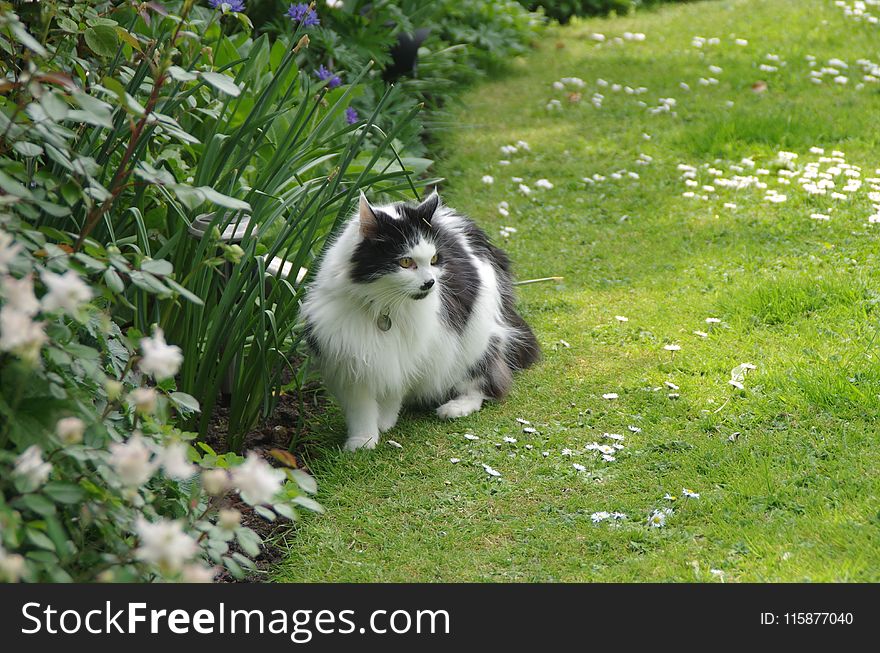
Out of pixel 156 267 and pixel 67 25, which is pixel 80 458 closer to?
pixel 156 267

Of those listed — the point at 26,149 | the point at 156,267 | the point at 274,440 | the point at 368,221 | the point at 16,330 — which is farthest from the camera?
the point at 274,440

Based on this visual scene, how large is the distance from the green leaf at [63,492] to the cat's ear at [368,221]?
1.55 m

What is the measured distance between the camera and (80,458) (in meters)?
1.71

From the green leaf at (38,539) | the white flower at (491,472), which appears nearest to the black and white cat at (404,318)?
the white flower at (491,472)

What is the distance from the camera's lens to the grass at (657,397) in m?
2.69

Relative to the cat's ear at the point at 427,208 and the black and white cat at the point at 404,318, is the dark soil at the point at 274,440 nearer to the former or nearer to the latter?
the black and white cat at the point at 404,318

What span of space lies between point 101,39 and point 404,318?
49.7 inches

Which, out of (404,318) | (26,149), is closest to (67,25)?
(26,149)

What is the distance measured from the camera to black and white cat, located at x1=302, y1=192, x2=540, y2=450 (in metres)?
3.12

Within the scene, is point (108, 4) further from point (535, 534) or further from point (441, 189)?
point (441, 189)

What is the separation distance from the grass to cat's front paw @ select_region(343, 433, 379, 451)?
0.18 feet

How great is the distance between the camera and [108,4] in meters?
3.14
